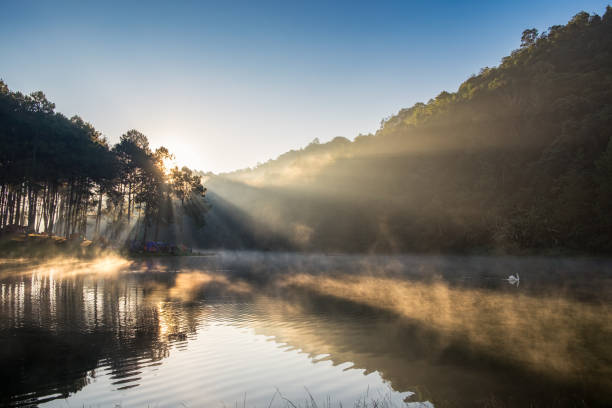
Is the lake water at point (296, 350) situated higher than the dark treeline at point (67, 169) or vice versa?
the dark treeline at point (67, 169)

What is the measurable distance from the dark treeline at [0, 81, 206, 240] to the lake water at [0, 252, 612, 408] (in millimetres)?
41061

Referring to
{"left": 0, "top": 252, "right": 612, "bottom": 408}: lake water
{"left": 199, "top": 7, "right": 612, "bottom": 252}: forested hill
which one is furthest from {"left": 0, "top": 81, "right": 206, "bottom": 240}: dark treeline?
{"left": 199, "top": 7, "right": 612, "bottom": 252}: forested hill

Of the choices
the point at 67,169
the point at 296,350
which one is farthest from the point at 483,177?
the point at 296,350

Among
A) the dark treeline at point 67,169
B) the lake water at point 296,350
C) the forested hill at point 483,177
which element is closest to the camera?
the lake water at point 296,350

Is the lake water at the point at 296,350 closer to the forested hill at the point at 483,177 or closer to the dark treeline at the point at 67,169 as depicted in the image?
the dark treeline at the point at 67,169

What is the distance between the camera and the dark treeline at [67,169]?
60.4m

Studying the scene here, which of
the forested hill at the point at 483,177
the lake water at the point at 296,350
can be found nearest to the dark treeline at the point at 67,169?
the lake water at the point at 296,350

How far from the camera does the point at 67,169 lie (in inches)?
2569

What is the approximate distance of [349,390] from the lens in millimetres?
10781

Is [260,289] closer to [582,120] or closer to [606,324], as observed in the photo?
[606,324]

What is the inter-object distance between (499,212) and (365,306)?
107m

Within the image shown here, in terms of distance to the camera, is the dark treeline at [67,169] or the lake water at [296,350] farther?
the dark treeline at [67,169]

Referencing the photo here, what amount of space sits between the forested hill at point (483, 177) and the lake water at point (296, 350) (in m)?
87.0

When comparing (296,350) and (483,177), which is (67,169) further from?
(483,177)
